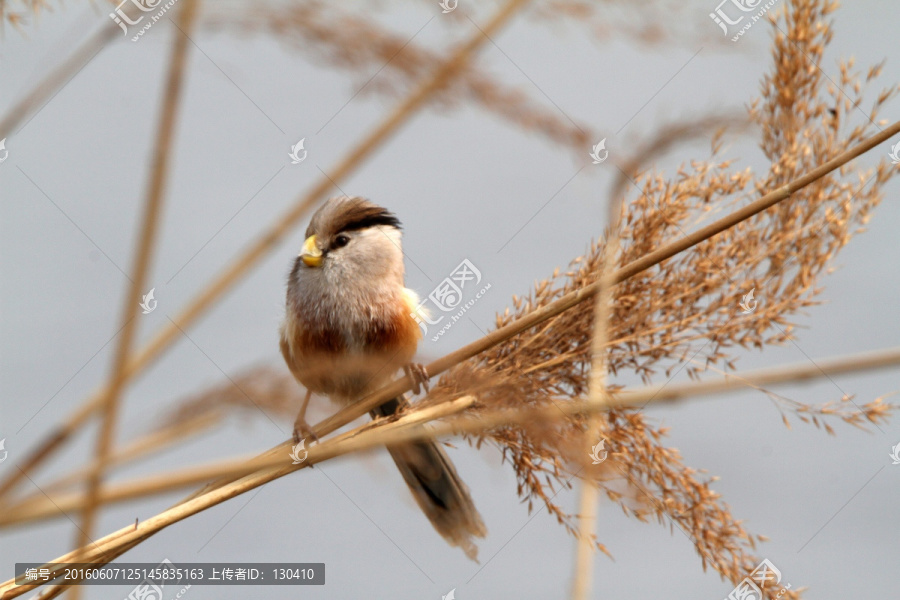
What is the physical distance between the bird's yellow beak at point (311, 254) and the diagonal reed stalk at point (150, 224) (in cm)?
250

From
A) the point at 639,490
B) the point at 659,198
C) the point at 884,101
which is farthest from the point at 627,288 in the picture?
the point at 884,101

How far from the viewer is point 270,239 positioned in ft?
3.75

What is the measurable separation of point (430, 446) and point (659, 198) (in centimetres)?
168

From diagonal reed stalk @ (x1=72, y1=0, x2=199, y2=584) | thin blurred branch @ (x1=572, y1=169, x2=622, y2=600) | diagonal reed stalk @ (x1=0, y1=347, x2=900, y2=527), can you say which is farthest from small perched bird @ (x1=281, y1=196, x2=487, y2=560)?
diagonal reed stalk @ (x1=72, y1=0, x2=199, y2=584)

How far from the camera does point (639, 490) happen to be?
204 cm

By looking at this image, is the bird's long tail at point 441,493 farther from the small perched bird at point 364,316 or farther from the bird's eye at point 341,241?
the bird's eye at point 341,241

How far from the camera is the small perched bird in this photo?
3.48 metres

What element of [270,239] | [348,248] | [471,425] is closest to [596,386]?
[471,425]

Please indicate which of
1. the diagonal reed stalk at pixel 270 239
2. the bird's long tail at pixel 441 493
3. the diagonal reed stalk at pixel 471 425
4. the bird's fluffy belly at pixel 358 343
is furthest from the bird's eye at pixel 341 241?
the diagonal reed stalk at pixel 270 239

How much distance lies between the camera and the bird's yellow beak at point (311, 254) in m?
3.58

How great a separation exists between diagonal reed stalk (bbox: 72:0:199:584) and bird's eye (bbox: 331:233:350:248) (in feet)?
8.59

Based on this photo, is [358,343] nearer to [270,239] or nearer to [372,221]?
[372,221]

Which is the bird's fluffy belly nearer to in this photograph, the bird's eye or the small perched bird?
the small perched bird

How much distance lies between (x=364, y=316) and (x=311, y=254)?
0.36 m
